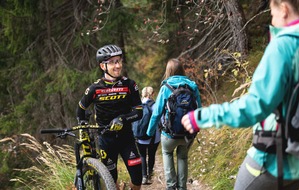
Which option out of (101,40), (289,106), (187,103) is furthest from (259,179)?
(101,40)

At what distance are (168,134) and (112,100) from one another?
0.92 m

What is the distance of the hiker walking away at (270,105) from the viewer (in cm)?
223

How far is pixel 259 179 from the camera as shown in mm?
2537

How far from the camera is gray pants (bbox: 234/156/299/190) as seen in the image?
2.51 meters

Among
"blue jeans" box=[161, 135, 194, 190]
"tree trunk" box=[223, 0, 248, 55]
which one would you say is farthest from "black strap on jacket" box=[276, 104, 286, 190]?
"tree trunk" box=[223, 0, 248, 55]

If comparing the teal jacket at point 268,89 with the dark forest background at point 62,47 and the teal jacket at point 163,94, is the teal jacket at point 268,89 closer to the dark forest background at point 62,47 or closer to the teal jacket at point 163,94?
the teal jacket at point 163,94

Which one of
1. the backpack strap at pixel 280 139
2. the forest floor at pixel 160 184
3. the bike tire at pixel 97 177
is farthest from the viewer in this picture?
the forest floor at pixel 160 184

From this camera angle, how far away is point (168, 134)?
5.29 meters

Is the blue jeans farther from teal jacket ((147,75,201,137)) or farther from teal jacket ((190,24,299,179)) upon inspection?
teal jacket ((190,24,299,179))

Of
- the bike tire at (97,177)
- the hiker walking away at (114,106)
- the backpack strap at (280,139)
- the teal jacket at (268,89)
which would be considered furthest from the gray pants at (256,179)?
the hiker walking away at (114,106)

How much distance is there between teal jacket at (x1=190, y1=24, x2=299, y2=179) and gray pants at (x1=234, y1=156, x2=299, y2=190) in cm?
39

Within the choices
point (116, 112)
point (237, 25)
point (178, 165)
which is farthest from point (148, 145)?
point (237, 25)

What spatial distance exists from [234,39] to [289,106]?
6493mm

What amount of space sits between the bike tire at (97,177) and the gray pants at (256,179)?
1827 millimetres
